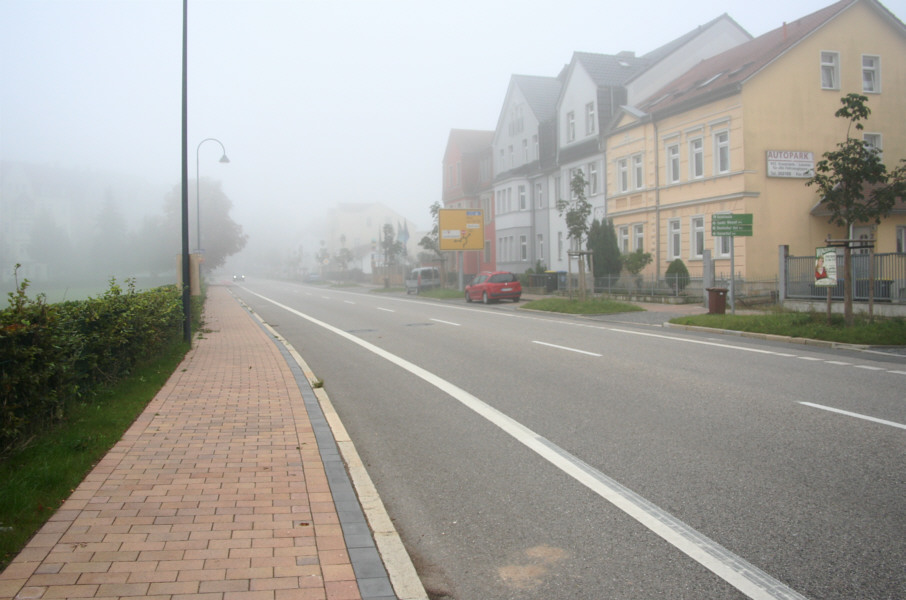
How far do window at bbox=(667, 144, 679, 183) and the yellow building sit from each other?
45 mm

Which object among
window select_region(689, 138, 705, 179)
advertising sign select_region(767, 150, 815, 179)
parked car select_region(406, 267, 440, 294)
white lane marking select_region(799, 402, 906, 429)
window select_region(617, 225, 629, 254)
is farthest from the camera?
parked car select_region(406, 267, 440, 294)

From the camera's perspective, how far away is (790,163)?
2806 centimetres

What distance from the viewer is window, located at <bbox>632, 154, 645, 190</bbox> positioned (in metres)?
34.4

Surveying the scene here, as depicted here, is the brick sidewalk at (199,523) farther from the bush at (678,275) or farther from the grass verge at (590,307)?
the bush at (678,275)

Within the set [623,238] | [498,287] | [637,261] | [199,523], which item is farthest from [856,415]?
[623,238]

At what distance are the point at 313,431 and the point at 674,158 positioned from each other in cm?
2846

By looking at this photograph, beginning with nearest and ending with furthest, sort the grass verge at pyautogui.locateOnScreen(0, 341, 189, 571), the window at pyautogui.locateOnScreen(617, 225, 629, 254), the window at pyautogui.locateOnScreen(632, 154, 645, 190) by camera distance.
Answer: the grass verge at pyautogui.locateOnScreen(0, 341, 189, 571) < the window at pyautogui.locateOnScreen(632, 154, 645, 190) < the window at pyautogui.locateOnScreen(617, 225, 629, 254)

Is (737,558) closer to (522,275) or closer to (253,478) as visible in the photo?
(253,478)

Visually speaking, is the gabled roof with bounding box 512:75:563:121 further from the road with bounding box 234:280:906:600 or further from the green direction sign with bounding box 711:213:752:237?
the road with bounding box 234:280:906:600

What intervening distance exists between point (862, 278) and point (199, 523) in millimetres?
19850

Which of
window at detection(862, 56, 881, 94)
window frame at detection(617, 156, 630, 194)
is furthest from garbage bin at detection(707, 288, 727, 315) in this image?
window at detection(862, 56, 881, 94)

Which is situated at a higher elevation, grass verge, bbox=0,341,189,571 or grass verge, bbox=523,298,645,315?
grass verge, bbox=523,298,645,315

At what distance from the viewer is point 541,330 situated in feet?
60.5

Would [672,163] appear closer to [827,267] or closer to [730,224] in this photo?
[730,224]
